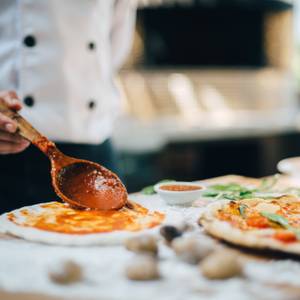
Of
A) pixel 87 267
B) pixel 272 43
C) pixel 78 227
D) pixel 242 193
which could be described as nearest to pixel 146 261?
pixel 87 267

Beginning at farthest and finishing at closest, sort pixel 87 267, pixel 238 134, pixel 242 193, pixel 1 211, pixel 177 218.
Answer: pixel 238 134, pixel 1 211, pixel 242 193, pixel 177 218, pixel 87 267

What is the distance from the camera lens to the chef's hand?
142cm

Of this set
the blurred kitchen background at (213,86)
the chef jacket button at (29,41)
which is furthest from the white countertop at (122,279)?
the blurred kitchen background at (213,86)

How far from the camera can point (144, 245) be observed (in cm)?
109

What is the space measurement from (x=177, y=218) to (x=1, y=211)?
881 mm

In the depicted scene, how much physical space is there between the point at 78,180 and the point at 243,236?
58cm

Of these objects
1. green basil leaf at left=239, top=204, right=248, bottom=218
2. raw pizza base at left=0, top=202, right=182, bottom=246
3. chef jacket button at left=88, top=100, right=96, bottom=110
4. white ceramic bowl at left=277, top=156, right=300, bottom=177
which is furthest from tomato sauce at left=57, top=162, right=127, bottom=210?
white ceramic bowl at left=277, top=156, right=300, bottom=177

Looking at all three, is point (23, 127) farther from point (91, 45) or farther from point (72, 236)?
point (91, 45)

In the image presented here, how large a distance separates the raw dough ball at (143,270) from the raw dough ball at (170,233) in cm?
20

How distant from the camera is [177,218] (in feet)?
4.46

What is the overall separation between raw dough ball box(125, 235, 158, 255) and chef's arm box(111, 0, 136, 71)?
147 cm

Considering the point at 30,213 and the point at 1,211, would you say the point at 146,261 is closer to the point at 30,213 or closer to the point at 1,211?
the point at 30,213

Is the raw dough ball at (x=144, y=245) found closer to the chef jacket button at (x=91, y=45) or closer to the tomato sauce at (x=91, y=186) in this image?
the tomato sauce at (x=91, y=186)

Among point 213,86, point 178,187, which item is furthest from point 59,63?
point 213,86
